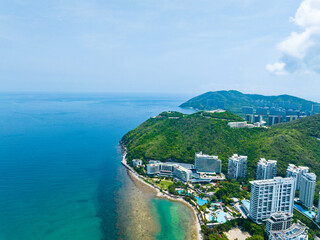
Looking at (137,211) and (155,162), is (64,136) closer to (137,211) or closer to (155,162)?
(155,162)

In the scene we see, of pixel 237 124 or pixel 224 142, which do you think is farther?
pixel 237 124

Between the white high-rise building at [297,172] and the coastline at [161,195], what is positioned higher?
the white high-rise building at [297,172]

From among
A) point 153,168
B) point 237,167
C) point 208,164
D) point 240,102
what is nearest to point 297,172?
point 237,167

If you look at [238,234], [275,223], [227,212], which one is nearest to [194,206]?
[227,212]

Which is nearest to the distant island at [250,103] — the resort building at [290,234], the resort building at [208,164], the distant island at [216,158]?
the distant island at [216,158]

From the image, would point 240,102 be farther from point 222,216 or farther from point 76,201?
point 76,201

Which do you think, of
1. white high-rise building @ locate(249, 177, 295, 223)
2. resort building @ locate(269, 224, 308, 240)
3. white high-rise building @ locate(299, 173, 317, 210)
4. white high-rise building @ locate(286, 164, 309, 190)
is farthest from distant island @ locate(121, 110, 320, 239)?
resort building @ locate(269, 224, 308, 240)

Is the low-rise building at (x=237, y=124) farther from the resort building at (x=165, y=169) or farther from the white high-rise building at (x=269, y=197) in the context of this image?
the white high-rise building at (x=269, y=197)
